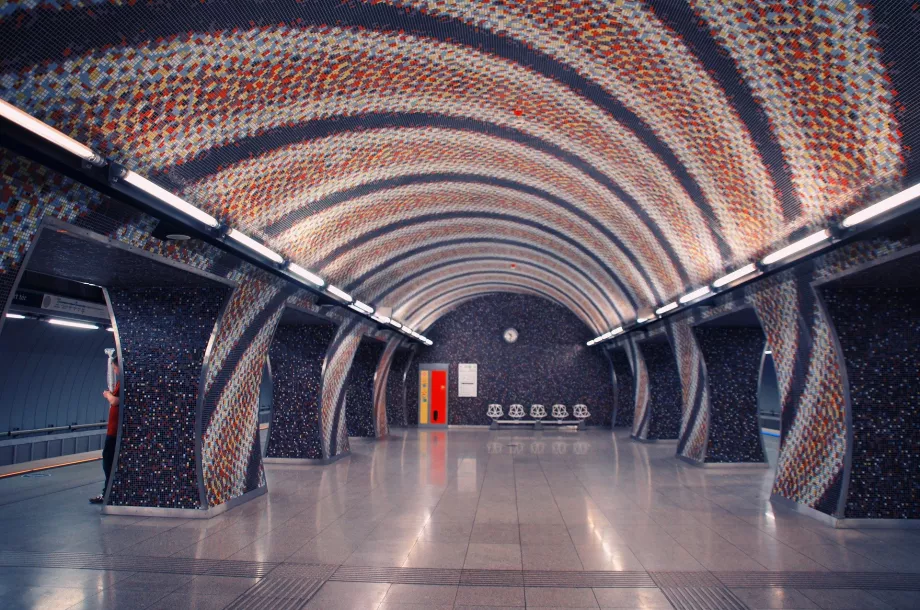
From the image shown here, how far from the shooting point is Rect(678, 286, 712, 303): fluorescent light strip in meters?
10.1

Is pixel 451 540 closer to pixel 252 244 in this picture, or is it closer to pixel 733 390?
pixel 252 244

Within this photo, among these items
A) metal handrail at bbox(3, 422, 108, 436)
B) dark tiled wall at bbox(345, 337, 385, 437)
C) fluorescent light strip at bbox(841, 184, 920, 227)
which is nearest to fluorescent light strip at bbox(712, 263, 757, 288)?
fluorescent light strip at bbox(841, 184, 920, 227)

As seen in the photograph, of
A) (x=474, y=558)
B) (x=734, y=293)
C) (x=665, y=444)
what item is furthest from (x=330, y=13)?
(x=665, y=444)

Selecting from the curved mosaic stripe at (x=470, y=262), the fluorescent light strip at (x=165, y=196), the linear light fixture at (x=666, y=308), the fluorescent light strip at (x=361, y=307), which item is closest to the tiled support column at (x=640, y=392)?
the curved mosaic stripe at (x=470, y=262)

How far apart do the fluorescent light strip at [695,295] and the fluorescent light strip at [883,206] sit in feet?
14.1

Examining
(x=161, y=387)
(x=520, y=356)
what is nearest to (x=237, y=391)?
(x=161, y=387)

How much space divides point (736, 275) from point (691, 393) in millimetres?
6652

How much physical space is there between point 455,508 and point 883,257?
20.2 feet

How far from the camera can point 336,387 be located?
15305mm

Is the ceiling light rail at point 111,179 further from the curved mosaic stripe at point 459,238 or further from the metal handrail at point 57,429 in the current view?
the metal handrail at point 57,429

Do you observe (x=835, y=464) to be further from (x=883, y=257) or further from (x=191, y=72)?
(x=191, y=72)

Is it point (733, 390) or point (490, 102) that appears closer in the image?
point (490, 102)

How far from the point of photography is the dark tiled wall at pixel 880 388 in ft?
25.8

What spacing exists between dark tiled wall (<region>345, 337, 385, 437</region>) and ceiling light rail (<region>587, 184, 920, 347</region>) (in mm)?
12267
